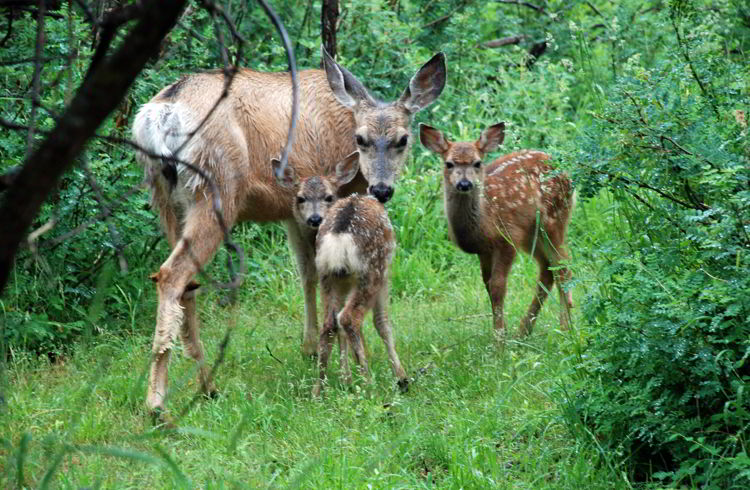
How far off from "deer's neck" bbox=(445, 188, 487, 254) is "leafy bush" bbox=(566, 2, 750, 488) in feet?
6.94

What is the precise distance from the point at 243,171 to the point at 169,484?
230 cm

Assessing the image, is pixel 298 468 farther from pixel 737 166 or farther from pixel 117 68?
pixel 117 68

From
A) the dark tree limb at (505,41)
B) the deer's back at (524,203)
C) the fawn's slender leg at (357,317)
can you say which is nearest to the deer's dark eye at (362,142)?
the deer's back at (524,203)

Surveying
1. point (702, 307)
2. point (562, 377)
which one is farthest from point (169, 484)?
point (702, 307)

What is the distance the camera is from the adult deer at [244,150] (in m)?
5.96

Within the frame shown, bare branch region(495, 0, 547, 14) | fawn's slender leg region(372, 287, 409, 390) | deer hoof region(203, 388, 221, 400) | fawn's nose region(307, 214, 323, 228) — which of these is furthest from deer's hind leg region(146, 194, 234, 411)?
bare branch region(495, 0, 547, 14)

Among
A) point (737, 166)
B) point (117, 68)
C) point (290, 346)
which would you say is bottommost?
point (290, 346)

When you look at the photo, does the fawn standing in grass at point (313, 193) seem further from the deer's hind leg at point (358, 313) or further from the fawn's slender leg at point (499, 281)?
the fawn's slender leg at point (499, 281)

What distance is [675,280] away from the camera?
15.0 ft

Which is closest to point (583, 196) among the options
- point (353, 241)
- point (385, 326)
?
point (353, 241)

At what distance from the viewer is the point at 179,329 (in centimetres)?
599

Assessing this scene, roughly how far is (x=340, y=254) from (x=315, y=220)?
2.13 feet

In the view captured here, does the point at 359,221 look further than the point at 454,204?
No

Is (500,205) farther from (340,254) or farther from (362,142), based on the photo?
(340,254)
